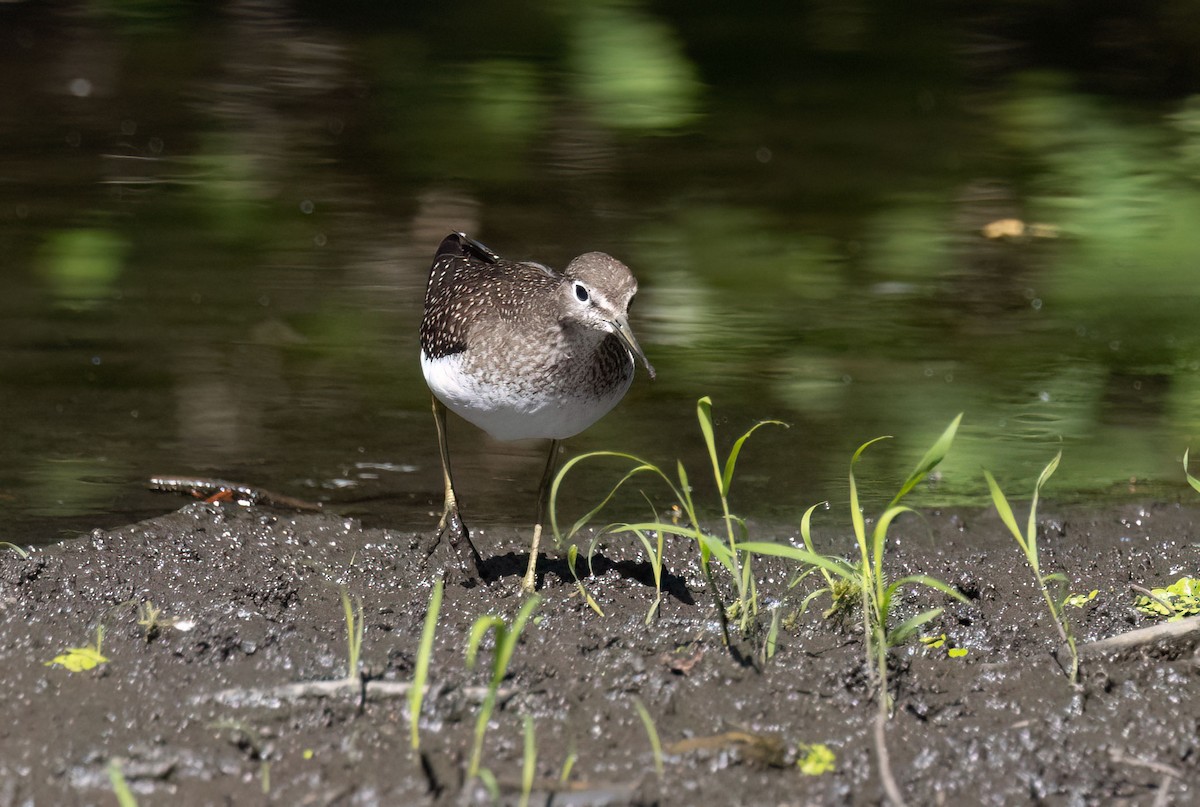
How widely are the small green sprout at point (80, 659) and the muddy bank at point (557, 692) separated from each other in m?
0.02

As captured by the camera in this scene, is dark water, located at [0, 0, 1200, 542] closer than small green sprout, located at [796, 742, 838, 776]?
No

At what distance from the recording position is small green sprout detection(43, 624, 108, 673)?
9.53 ft

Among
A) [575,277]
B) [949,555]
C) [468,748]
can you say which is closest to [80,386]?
[575,277]

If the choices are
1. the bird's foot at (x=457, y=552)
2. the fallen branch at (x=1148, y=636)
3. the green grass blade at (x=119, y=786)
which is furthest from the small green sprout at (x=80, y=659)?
the fallen branch at (x=1148, y=636)

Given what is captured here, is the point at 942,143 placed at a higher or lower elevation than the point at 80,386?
higher

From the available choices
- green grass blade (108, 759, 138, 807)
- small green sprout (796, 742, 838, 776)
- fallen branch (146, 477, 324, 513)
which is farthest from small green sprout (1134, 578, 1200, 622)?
fallen branch (146, 477, 324, 513)

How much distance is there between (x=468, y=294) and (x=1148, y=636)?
239 centimetres

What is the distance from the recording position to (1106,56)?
17.9ft

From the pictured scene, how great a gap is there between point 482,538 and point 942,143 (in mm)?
3122

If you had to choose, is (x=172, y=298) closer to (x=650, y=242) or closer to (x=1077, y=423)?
→ (x=650, y=242)

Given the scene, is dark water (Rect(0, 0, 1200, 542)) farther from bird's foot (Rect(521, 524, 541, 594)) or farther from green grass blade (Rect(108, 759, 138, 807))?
green grass blade (Rect(108, 759, 138, 807))

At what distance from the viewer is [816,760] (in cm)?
260

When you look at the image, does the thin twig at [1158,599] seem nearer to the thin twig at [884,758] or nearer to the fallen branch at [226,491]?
the thin twig at [884,758]

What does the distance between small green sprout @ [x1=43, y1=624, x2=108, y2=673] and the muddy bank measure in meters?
0.02
